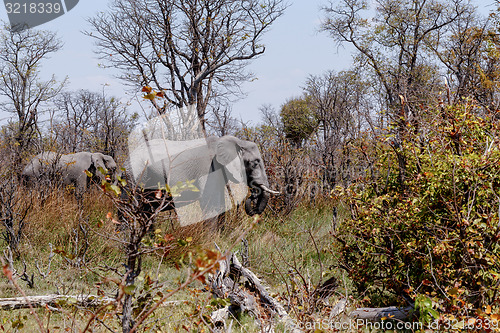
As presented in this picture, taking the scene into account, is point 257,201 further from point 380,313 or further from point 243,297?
point 380,313

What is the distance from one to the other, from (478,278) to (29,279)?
4.73m

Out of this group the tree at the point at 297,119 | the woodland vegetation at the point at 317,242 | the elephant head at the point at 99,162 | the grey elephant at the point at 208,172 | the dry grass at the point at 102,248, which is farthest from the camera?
the tree at the point at 297,119

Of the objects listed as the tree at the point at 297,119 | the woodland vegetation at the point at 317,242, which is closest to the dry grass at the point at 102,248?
the woodland vegetation at the point at 317,242

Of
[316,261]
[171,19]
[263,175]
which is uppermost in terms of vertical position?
[171,19]

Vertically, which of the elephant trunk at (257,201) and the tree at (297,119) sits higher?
the tree at (297,119)

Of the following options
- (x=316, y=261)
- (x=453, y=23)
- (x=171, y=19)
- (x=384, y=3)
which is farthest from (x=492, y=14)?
(x=316, y=261)

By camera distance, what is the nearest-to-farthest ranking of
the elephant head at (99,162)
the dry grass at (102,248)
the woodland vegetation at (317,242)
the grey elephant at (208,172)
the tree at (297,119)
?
the woodland vegetation at (317,242), the dry grass at (102,248), the grey elephant at (208,172), the elephant head at (99,162), the tree at (297,119)

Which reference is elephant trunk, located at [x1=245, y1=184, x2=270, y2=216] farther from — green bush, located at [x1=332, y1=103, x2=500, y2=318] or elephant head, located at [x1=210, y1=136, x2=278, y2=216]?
green bush, located at [x1=332, y1=103, x2=500, y2=318]

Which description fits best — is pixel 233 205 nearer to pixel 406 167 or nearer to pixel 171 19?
pixel 406 167

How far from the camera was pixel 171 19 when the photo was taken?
67.0 feet

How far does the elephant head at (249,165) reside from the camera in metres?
7.40

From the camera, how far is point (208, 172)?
7441 millimetres

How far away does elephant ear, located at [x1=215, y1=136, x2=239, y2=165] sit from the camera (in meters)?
7.38

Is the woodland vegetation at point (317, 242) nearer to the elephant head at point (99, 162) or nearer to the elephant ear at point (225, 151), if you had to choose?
the elephant ear at point (225, 151)
